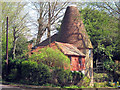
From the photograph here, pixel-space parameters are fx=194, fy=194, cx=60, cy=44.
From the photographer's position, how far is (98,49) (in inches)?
1096

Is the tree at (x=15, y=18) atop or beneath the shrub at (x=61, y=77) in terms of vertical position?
atop

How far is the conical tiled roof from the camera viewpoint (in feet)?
88.0

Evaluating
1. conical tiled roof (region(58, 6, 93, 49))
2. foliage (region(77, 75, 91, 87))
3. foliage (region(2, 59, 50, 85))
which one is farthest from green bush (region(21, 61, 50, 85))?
conical tiled roof (region(58, 6, 93, 49))

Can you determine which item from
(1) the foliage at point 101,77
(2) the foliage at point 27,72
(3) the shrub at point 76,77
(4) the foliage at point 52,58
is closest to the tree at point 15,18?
(2) the foliage at point 27,72

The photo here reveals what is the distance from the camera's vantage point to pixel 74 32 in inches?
1073

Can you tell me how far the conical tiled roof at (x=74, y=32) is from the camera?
26809 mm

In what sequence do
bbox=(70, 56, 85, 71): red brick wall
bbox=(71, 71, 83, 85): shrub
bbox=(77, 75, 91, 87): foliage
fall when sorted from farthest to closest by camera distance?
bbox=(70, 56, 85, 71): red brick wall
bbox=(77, 75, 91, 87): foliage
bbox=(71, 71, 83, 85): shrub

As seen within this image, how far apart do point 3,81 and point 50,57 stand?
601 cm

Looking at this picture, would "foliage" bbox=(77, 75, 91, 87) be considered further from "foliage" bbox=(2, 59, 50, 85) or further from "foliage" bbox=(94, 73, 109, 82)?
"foliage" bbox=(94, 73, 109, 82)

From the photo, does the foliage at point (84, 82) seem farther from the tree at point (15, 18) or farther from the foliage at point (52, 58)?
the tree at point (15, 18)

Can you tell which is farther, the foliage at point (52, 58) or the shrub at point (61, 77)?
the foliage at point (52, 58)

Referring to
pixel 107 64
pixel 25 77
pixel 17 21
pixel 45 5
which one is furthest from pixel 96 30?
pixel 25 77

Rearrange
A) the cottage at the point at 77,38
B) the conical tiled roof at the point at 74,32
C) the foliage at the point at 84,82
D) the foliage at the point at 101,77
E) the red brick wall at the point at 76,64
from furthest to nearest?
the conical tiled roof at the point at 74,32
the cottage at the point at 77,38
the foliage at the point at 101,77
the red brick wall at the point at 76,64
the foliage at the point at 84,82

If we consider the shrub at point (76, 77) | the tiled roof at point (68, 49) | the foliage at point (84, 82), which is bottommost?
the foliage at point (84, 82)
